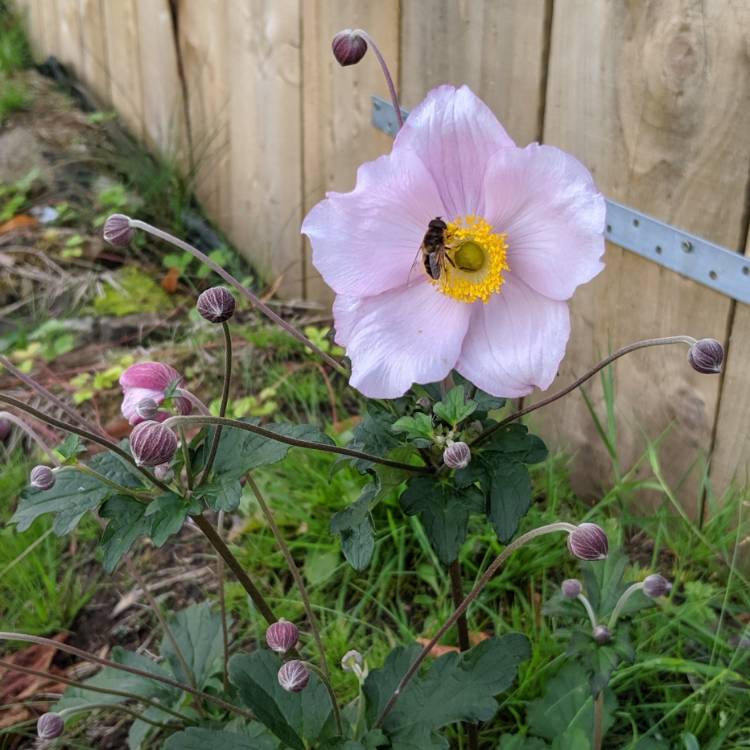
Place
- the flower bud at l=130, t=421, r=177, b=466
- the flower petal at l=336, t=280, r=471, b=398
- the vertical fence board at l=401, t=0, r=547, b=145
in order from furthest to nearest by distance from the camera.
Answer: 1. the vertical fence board at l=401, t=0, r=547, b=145
2. the flower petal at l=336, t=280, r=471, b=398
3. the flower bud at l=130, t=421, r=177, b=466

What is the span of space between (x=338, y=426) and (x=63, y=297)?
1.41m

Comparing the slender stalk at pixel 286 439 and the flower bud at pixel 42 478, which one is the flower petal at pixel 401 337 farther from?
the flower bud at pixel 42 478

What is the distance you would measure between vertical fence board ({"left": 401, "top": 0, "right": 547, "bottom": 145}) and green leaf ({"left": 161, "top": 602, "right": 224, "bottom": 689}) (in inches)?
43.5

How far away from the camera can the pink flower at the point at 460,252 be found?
1129 millimetres

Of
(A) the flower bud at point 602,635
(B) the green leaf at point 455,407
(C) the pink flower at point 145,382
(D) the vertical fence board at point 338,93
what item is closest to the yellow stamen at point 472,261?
(B) the green leaf at point 455,407

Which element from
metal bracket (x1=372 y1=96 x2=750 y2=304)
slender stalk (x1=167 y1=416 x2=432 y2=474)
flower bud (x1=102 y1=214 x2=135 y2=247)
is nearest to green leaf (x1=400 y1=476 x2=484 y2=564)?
slender stalk (x1=167 y1=416 x2=432 y2=474)

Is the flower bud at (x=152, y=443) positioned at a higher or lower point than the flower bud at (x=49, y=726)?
higher

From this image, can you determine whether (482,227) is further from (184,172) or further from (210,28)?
(184,172)

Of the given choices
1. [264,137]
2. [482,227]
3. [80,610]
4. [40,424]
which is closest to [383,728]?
[482,227]

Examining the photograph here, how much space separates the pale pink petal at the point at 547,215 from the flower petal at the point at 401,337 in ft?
0.35

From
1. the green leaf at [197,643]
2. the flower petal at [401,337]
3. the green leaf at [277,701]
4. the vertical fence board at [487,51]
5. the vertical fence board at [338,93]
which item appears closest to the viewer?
the flower petal at [401,337]

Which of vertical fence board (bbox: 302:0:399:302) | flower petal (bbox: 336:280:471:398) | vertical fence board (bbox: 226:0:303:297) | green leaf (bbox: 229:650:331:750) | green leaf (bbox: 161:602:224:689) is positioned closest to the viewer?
flower petal (bbox: 336:280:471:398)

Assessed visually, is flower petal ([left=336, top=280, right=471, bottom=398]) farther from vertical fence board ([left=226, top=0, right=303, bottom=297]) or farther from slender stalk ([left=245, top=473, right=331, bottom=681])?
vertical fence board ([left=226, top=0, right=303, bottom=297])

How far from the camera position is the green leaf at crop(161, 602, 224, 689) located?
161cm
